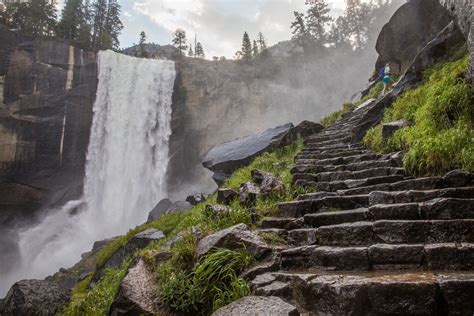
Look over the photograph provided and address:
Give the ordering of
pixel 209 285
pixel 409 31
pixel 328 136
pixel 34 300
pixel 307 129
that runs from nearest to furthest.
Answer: pixel 209 285, pixel 34 300, pixel 328 136, pixel 307 129, pixel 409 31

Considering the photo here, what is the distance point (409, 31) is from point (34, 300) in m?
20.2

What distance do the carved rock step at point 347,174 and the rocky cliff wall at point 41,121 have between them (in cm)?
2515

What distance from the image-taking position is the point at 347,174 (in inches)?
288

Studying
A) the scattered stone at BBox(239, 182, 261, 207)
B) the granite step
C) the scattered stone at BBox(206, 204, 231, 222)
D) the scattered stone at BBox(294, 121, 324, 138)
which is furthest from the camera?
the scattered stone at BBox(294, 121, 324, 138)

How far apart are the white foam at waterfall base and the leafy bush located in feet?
76.1

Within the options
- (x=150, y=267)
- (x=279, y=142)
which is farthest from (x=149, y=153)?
(x=150, y=267)

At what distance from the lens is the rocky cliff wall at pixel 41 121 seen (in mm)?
25688

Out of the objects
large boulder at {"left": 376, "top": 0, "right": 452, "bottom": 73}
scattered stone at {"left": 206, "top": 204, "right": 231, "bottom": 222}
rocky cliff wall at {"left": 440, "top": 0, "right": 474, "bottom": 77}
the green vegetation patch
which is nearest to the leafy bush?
scattered stone at {"left": 206, "top": 204, "right": 231, "bottom": 222}

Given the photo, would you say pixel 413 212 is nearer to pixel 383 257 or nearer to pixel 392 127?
pixel 383 257

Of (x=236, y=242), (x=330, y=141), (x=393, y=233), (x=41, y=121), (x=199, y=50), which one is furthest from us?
(x=199, y=50)

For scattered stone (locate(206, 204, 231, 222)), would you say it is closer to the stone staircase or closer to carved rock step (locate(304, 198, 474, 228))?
the stone staircase

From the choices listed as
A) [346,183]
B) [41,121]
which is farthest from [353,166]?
[41,121]

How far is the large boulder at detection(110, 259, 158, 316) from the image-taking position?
14.3 ft

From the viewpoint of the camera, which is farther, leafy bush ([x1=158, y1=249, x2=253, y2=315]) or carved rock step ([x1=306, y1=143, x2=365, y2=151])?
carved rock step ([x1=306, y1=143, x2=365, y2=151])
